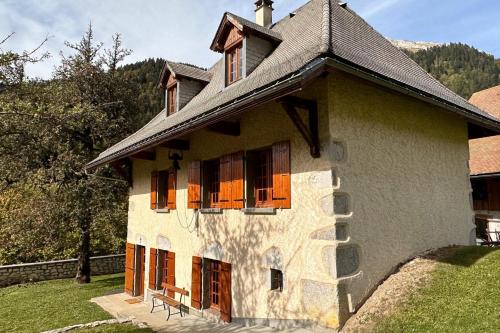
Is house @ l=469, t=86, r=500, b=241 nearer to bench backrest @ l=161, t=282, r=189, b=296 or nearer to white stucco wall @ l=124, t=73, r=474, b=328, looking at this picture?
white stucco wall @ l=124, t=73, r=474, b=328

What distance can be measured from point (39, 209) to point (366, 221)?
13145 millimetres

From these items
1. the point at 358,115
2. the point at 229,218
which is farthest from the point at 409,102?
the point at 229,218

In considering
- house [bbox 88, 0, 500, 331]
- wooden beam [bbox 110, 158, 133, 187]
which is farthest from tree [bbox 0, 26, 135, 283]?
house [bbox 88, 0, 500, 331]

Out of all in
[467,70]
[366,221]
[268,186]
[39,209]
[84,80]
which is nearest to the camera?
[366,221]

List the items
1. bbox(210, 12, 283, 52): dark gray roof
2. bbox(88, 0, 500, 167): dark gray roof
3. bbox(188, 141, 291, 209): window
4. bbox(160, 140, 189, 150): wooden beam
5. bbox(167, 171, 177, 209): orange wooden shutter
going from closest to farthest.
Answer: bbox(88, 0, 500, 167): dark gray roof
bbox(188, 141, 291, 209): window
bbox(210, 12, 283, 52): dark gray roof
bbox(160, 140, 189, 150): wooden beam
bbox(167, 171, 177, 209): orange wooden shutter

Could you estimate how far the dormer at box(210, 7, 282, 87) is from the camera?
8422 millimetres

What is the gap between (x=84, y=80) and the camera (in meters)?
15.8

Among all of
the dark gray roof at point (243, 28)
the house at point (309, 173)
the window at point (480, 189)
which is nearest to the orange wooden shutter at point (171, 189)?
the house at point (309, 173)

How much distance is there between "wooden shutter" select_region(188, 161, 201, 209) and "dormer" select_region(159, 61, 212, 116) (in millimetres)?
3167

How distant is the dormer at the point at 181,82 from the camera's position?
38.8 feet

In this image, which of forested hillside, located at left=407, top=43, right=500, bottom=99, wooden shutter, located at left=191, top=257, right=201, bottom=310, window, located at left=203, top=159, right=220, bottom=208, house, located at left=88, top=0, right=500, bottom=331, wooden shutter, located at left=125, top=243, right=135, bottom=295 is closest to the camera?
house, located at left=88, top=0, right=500, bottom=331

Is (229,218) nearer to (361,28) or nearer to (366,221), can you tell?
(366,221)

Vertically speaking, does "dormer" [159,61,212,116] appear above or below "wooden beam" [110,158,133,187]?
above

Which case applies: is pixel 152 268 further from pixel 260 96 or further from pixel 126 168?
pixel 260 96
